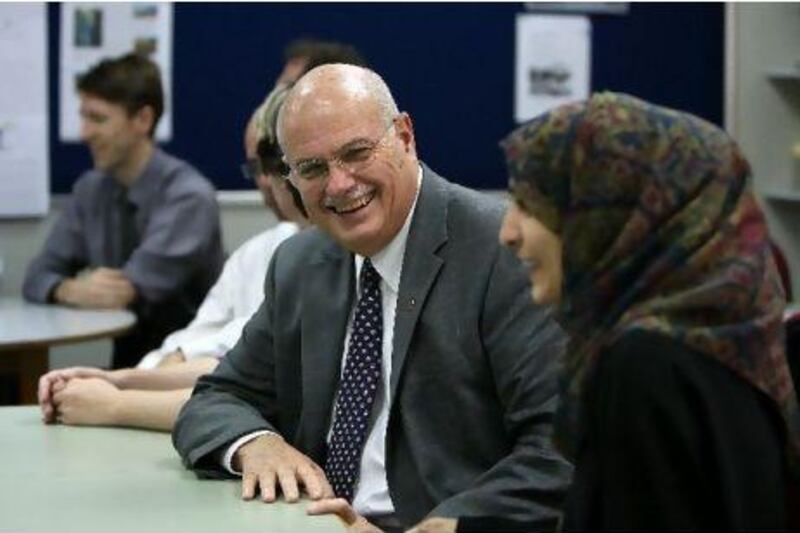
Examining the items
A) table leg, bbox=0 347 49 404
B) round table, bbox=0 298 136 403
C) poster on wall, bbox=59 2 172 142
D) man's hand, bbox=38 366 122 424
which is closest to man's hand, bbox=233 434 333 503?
man's hand, bbox=38 366 122 424

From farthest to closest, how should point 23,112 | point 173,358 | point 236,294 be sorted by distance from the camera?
1. point 23,112
2. point 236,294
3. point 173,358

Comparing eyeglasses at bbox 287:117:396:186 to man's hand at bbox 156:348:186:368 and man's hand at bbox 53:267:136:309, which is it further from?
man's hand at bbox 53:267:136:309

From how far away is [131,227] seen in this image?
5020 millimetres

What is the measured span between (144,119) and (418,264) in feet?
9.46

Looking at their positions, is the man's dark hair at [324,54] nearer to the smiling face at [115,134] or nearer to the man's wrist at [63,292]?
the smiling face at [115,134]

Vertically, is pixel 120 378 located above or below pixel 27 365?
above

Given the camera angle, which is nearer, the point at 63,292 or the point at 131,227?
the point at 63,292

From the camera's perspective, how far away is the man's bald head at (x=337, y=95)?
2309 mm

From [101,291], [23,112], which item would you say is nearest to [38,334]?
[101,291]

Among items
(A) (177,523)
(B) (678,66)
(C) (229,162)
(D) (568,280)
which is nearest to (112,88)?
(C) (229,162)

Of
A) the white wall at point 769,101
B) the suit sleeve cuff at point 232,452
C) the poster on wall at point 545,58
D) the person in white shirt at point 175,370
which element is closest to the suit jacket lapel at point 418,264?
the suit sleeve cuff at point 232,452

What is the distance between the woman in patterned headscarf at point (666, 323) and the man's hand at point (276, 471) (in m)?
0.66

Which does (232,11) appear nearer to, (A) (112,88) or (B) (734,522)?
(A) (112,88)

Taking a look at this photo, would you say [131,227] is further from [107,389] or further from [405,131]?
[405,131]
